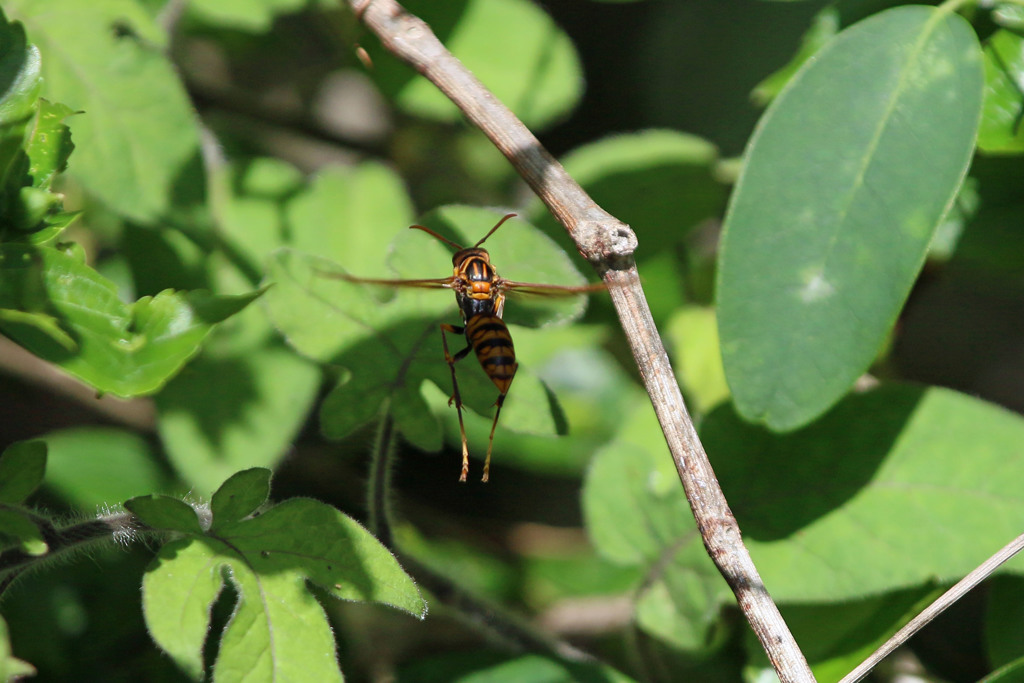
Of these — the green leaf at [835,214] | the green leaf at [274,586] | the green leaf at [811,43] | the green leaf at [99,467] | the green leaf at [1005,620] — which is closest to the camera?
the green leaf at [274,586]

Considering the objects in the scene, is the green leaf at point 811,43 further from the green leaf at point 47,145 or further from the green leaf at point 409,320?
the green leaf at point 47,145

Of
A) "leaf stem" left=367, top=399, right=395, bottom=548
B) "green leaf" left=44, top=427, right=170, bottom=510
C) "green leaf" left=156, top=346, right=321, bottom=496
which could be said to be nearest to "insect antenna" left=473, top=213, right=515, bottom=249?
"leaf stem" left=367, top=399, right=395, bottom=548

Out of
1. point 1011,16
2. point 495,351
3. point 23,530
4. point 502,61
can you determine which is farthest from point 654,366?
point 502,61

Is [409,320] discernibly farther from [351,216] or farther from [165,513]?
[351,216]

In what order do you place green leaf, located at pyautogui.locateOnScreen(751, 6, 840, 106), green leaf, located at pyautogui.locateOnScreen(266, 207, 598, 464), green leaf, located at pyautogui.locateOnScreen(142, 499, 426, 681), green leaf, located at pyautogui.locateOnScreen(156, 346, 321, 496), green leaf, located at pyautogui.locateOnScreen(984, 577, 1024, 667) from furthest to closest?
green leaf, located at pyautogui.locateOnScreen(156, 346, 321, 496)
green leaf, located at pyautogui.locateOnScreen(751, 6, 840, 106)
green leaf, located at pyautogui.locateOnScreen(984, 577, 1024, 667)
green leaf, located at pyautogui.locateOnScreen(266, 207, 598, 464)
green leaf, located at pyautogui.locateOnScreen(142, 499, 426, 681)

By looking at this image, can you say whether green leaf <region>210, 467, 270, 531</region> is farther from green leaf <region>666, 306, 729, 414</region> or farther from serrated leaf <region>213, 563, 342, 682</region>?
green leaf <region>666, 306, 729, 414</region>

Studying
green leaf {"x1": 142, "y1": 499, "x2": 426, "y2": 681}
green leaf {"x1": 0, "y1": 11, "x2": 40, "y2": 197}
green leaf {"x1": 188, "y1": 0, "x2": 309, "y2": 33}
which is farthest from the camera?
green leaf {"x1": 188, "y1": 0, "x2": 309, "y2": 33}

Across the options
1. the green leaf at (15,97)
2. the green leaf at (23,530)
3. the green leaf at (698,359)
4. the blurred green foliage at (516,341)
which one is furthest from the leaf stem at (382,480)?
the green leaf at (698,359)
